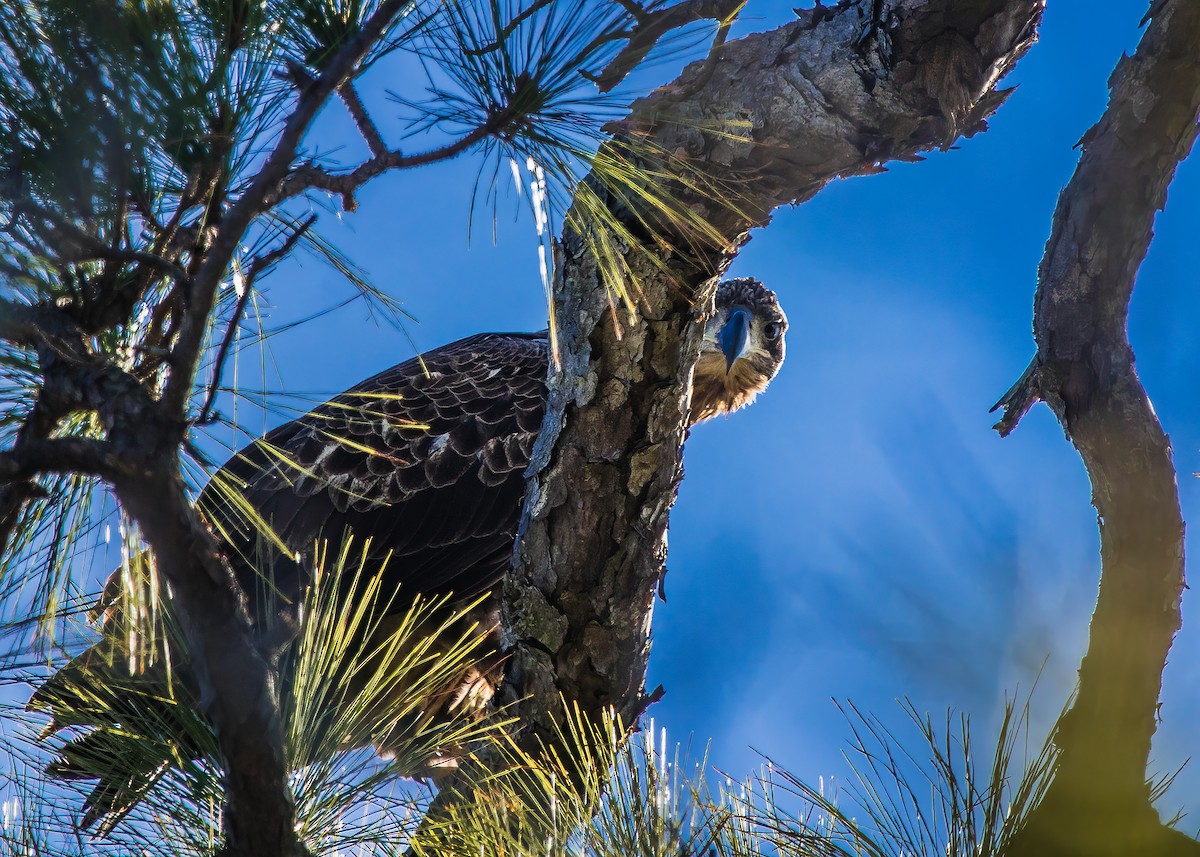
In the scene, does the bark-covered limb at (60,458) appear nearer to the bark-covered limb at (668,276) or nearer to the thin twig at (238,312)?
the thin twig at (238,312)

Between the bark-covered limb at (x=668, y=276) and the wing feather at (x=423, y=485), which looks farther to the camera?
the wing feather at (x=423, y=485)

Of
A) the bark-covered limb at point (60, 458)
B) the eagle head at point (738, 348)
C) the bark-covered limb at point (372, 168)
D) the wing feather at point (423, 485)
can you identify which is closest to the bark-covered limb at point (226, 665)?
the bark-covered limb at point (60, 458)

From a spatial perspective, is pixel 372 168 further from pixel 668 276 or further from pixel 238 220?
pixel 668 276

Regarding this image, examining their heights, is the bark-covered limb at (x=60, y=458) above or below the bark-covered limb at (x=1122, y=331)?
below

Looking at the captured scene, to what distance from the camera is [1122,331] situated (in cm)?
175

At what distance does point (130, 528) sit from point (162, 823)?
51cm

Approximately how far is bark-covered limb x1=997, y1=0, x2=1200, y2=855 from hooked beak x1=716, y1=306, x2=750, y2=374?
321 centimetres

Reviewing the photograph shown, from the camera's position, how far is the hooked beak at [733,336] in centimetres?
504

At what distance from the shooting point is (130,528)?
1577 millimetres

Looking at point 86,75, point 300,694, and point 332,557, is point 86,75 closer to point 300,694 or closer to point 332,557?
point 300,694

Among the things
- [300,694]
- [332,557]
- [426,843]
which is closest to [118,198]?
[300,694]

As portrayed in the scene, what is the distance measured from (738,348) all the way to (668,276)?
2.95 meters

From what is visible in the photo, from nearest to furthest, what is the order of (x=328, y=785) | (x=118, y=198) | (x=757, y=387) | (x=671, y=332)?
(x=118, y=198)
(x=328, y=785)
(x=671, y=332)
(x=757, y=387)

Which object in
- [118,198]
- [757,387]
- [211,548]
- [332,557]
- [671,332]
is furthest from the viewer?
[757,387]
